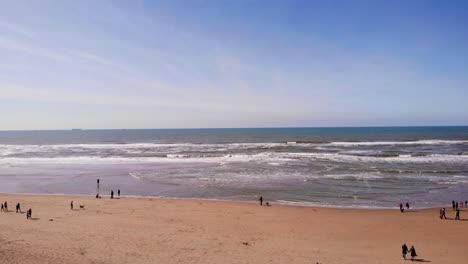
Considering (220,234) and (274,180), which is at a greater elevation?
(274,180)

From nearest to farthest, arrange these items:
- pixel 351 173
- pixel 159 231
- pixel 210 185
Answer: pixel 159 231 → pixel 210 185 → pixel 351 173

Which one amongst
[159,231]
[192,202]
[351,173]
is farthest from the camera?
[351,173]

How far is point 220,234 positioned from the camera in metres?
19.0

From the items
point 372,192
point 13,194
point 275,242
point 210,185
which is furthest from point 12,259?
point 372,192

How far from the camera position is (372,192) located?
30016 millimetres

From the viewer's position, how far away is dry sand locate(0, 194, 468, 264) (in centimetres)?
1537

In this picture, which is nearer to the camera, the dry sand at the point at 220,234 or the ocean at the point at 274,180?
the dry sand at the point at 220,234

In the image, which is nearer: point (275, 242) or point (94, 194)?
point (275, 242)

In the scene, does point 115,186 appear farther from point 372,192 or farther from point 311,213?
point 372,192

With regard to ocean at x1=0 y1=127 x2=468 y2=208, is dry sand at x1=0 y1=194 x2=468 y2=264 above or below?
below

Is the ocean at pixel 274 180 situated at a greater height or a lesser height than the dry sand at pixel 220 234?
greater

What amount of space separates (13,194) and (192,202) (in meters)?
15.8

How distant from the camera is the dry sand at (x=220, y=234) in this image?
50.4ft

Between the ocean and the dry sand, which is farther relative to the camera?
the ocean
